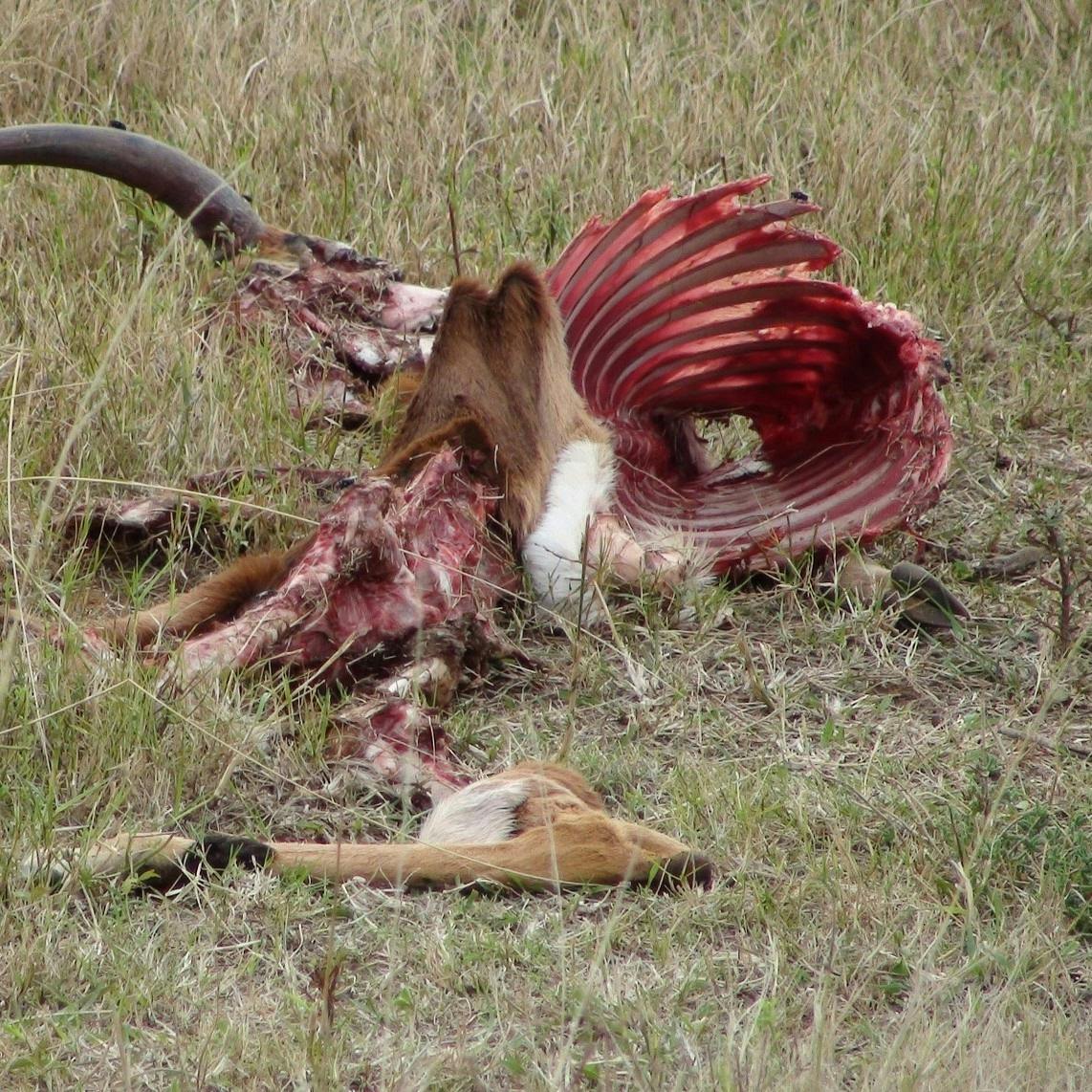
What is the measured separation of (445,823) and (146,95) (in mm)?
3251

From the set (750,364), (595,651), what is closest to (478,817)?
(595,651)

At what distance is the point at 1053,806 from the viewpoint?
2.64 meters

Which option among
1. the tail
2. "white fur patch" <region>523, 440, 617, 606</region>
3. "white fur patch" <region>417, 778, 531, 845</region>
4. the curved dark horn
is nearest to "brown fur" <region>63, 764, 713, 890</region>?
"white fur patch" <region>417, 778, 531, 845</region>

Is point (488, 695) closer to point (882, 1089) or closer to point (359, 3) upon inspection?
point (882, 1089)

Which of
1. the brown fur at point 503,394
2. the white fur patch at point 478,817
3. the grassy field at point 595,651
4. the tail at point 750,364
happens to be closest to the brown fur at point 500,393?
the brown fur at point 503,394

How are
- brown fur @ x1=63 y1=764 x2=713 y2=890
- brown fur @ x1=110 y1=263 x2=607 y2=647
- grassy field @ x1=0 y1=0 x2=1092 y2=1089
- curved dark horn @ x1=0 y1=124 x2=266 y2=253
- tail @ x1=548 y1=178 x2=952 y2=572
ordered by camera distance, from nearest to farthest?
grassy field @ x1=0 y1=0 x2=1092 y2=1089
brown fur @ x1=63 y1=764 x2=713 y2=890
brown fur @ x1=110 y1=263 x2=607 y2=647
tail @ x1=548 y1=178 x2=952 y2=572
curved dark horn @ x1=0 y1=124 x2=266 y2=253

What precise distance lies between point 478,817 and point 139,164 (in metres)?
1.99

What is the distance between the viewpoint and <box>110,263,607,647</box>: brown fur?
314 cm

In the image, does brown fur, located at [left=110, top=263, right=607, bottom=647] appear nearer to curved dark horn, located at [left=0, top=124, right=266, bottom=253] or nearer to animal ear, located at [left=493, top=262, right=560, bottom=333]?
animal ear, located at [left=493, top=262, right=560, bottom=333]

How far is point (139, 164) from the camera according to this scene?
381 cm

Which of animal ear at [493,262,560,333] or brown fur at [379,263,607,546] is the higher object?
animal ear at [493,262,560,333]

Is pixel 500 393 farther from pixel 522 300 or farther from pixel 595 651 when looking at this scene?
pixel 595 651

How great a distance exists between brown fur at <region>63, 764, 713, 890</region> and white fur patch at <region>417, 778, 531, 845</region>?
5cm

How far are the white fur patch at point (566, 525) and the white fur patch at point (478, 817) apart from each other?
0.67 m
